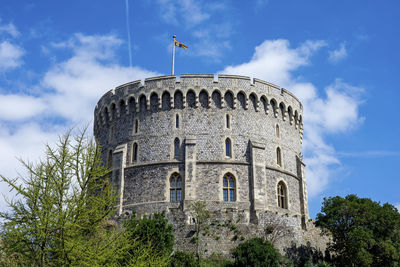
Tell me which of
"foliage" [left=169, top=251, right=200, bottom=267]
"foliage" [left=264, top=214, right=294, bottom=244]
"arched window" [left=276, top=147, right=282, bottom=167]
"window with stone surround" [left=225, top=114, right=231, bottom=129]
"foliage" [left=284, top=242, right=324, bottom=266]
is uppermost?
"window with stone surround" [left=225, top=114, right=231, bottom=129]

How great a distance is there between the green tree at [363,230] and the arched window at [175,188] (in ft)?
33.2

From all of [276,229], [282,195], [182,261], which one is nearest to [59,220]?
[182,261]

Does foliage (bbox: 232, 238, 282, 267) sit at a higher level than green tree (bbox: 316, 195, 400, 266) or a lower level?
lower

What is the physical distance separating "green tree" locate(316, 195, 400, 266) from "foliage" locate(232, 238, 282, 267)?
217 inches

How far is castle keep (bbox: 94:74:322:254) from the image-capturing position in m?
33.6

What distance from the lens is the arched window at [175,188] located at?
1331 inches

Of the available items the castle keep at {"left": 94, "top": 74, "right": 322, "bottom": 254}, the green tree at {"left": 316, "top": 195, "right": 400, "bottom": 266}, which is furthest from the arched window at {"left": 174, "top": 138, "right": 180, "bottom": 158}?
the green tree at {"left": 316, "top": 195, "right": 400, "bottom": 266}

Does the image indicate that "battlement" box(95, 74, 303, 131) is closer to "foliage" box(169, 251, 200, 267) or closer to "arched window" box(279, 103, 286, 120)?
"arched window" box(279, 103, 286, 120)

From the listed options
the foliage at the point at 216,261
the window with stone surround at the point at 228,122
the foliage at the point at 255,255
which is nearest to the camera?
the foliage at the point at 255,255

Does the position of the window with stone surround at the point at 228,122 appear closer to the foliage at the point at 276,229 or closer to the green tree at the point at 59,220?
the foliage at the point at 276,229

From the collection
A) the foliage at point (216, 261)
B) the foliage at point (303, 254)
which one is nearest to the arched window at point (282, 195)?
the foliage at point (303, 254)

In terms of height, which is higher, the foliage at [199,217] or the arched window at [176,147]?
the arched window at [176,147]

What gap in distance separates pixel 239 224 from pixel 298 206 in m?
9.28

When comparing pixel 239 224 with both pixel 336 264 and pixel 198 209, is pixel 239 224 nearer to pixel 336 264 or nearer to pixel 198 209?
pixel 198 209
